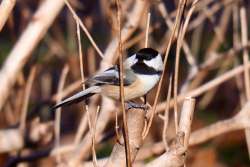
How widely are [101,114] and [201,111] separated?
6.40 ft

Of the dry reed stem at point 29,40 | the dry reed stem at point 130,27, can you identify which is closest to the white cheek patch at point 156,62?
the dry reed stem at point 130,27

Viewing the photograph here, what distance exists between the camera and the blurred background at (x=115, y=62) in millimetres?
2713

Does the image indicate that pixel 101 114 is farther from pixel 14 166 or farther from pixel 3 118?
pixel 3 118

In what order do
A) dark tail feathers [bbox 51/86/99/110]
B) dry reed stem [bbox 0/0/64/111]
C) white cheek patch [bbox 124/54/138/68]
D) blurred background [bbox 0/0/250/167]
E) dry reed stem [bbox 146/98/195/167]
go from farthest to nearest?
blurred background [bbox 0/0/250/167], dry reed stem [bbox 0/0/64/111], white cheek patch [bbox 124/54/138/68], dark tail feathers [bbox 51/86/99/110], dry reed stem [bbox 146/98/195/167]

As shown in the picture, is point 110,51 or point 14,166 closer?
point 110,51

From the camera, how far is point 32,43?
7.73ft

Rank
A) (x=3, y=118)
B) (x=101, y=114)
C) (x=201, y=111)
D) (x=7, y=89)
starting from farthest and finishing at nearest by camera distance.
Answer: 1. (x=201, y=111)
2. (x=3, y=118)
3. (x=101, y=114)
4. (x=7, y=89)

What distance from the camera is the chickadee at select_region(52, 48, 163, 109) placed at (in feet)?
6.61

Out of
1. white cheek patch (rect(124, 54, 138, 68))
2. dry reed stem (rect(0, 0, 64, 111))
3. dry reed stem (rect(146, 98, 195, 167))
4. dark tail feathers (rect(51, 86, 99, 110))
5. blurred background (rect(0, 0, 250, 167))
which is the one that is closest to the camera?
dry reed stem (rect(146, 98, 195, 167))

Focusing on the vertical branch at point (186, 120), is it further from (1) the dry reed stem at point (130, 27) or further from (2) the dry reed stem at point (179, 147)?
(1) the dry reed stem at point (130, 27)

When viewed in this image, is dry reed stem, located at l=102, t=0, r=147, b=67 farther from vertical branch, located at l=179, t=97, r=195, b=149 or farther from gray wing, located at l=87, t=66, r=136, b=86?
vertical branch, located at l=179, t=97, r=195, b=149

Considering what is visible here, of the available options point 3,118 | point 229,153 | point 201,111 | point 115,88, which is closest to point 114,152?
point 115,88

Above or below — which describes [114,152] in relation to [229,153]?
above

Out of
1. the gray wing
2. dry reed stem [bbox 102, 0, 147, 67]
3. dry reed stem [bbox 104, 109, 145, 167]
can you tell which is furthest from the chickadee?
dry reed stem [bbox 104, 109, 145, 167]
